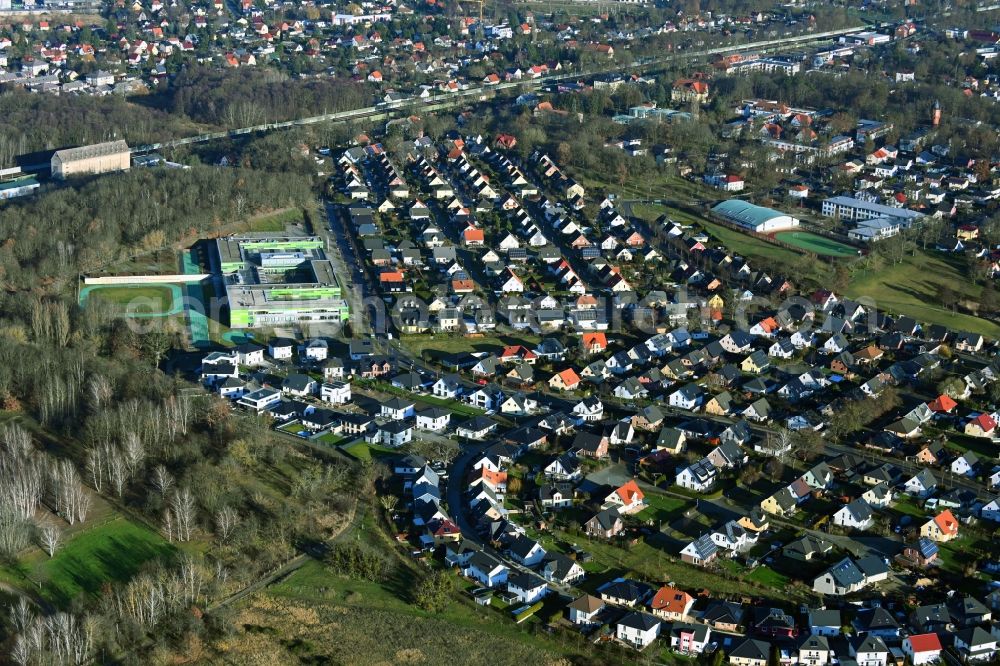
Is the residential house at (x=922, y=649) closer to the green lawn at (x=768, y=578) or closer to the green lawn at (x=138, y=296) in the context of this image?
the green lawn at (x=768, y=578)

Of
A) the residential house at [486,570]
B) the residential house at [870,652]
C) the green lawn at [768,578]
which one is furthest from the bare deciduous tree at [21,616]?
the residential house at [870,652]

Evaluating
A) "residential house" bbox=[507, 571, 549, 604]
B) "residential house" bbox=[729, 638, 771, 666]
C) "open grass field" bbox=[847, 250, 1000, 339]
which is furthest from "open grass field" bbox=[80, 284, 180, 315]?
"residential house" bbox=[729, 638, 771, 666]

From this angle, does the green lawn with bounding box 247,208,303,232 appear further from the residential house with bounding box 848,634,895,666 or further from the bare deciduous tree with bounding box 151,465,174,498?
the residential house with bounding box 848,634,895,666

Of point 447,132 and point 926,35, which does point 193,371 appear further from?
point 926,35

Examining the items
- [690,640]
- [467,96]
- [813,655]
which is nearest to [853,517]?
[813,655]

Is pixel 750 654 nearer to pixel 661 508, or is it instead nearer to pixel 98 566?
pixel 661 508
